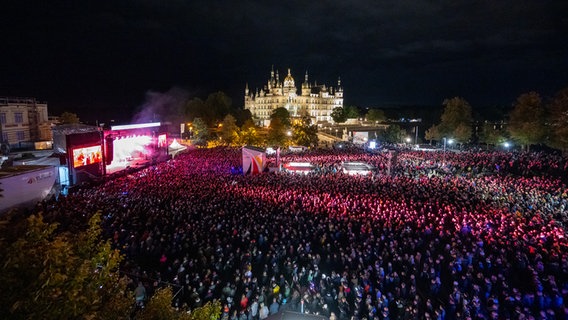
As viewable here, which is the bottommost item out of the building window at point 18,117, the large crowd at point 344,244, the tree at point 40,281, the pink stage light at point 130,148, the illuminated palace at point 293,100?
the large crowd at point 344,244

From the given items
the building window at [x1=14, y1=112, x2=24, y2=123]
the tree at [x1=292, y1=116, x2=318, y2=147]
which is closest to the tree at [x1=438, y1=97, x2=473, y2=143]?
the tree at [x1=292, y1=116, x2=318, y2=147]

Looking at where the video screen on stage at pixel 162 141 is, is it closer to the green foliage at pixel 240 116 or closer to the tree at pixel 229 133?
the tree at pixel 229 133

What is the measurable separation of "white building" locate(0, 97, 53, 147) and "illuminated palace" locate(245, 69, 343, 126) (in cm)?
7221

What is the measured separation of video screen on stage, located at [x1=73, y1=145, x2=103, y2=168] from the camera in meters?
20.5

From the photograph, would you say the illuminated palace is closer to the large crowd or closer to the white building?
the white building

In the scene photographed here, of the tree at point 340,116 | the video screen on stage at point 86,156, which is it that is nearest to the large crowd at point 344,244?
the video screen on stage at point 86,156

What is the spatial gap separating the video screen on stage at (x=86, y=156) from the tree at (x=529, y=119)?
42354 mm

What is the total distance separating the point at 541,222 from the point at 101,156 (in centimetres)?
2522

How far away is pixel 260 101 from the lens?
112688mm

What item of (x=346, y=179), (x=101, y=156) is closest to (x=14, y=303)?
(x=346, y=179)

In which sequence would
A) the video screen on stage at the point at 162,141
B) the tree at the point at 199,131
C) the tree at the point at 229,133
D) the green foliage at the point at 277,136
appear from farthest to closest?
1. the tree at the point at 199,131
2. the tree at the point at 229,133
3. the green foliage at the point at 277,136
4. the video screen on stage at the point at 162,141

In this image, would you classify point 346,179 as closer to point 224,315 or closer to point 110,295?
point 224,315

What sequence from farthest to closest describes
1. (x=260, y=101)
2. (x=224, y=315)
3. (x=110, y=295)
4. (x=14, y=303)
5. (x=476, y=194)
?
(x=260, y=101)
(x=476, y=194)
(x=224, y=315)
(x=110, y=295)
(x=14, y=303)

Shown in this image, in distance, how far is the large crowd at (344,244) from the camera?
27.3 feet
